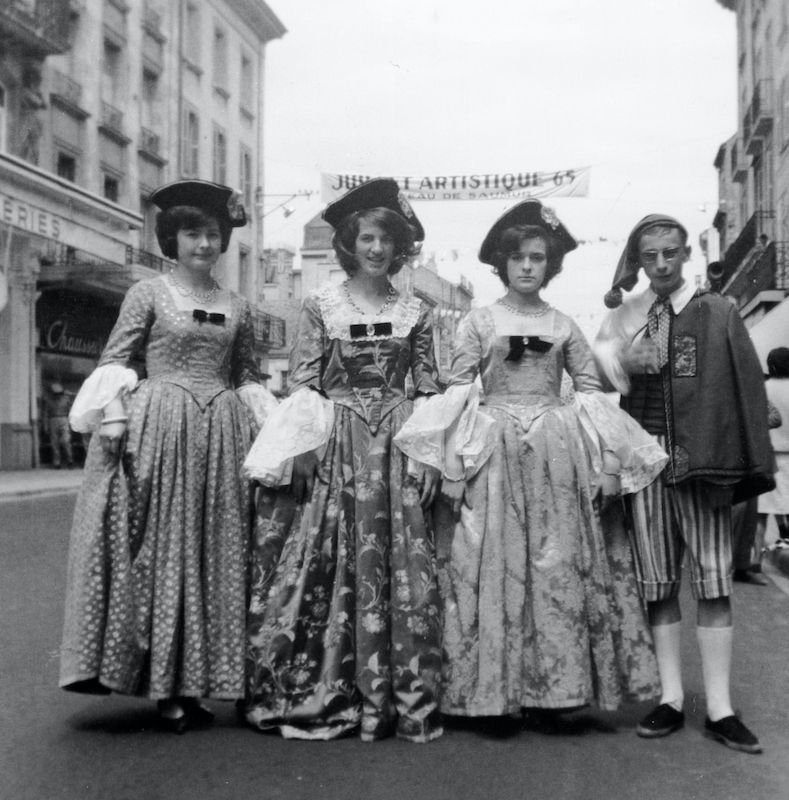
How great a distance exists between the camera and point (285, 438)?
355 cm

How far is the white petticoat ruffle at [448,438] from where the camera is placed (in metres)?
3.57

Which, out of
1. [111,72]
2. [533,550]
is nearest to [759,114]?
[111,72]

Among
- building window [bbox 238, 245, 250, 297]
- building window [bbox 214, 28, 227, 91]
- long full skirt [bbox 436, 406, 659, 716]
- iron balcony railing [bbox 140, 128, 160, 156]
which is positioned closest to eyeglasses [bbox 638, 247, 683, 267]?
long full skirt [bbox 436, 406, 659, 716]

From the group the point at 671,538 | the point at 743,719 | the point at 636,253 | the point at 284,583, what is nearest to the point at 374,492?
the point at 284,583

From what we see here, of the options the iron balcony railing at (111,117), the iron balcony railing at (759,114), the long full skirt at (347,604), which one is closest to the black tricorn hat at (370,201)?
the long full skirt at (347,604)

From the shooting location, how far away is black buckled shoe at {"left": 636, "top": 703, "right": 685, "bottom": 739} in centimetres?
346

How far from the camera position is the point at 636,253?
3.80 m

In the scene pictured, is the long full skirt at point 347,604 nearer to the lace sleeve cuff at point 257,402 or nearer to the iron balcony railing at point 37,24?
the lace sleeve cuff at point 257,402

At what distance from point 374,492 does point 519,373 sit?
716 millimetres

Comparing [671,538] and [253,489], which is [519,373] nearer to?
[671,538]

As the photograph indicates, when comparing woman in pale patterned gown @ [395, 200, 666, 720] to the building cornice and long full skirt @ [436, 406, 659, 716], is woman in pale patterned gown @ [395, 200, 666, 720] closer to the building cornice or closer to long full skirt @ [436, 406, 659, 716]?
long full skirt @ [436, 406, 659, 716]

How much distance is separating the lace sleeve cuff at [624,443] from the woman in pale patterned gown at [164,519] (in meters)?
1.26

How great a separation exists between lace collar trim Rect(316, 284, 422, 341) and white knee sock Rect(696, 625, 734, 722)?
1514mm

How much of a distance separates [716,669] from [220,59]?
82.8 feet
